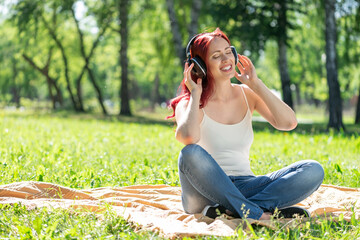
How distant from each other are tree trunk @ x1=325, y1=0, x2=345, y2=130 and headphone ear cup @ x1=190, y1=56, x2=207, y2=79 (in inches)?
378

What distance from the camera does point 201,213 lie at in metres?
3.69

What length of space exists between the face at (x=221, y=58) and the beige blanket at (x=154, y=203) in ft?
4.03

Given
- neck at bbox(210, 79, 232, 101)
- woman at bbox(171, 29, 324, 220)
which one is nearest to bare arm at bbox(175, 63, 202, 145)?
woman at bbox(171, 29, 324, 220)

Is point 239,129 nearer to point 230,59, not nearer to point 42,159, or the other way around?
point 230,59

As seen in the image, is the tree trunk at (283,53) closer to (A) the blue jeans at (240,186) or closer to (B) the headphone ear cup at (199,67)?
(B) the headphone ear cup at (199,67)

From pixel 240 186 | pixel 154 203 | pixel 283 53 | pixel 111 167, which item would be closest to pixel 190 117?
pixel 240 186

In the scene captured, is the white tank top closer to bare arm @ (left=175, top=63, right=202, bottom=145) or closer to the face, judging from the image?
bare arm @ (left=175, top=63, right=202, bottom=145)

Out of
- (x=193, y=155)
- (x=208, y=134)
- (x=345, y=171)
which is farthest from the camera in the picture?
(x=345, y=171)

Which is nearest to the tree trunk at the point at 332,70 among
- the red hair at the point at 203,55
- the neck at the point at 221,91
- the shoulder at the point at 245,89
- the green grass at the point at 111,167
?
the green grass at the point at 111,167

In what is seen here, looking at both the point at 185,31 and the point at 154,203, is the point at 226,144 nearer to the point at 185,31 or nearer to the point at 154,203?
the point at 154,203

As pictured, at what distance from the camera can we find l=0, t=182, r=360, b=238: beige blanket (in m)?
3.21

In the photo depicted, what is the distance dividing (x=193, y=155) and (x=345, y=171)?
302 cm

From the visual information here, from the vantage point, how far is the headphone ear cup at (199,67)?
368 cm

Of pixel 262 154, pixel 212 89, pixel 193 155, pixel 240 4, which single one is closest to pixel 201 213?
pixel 193 155
